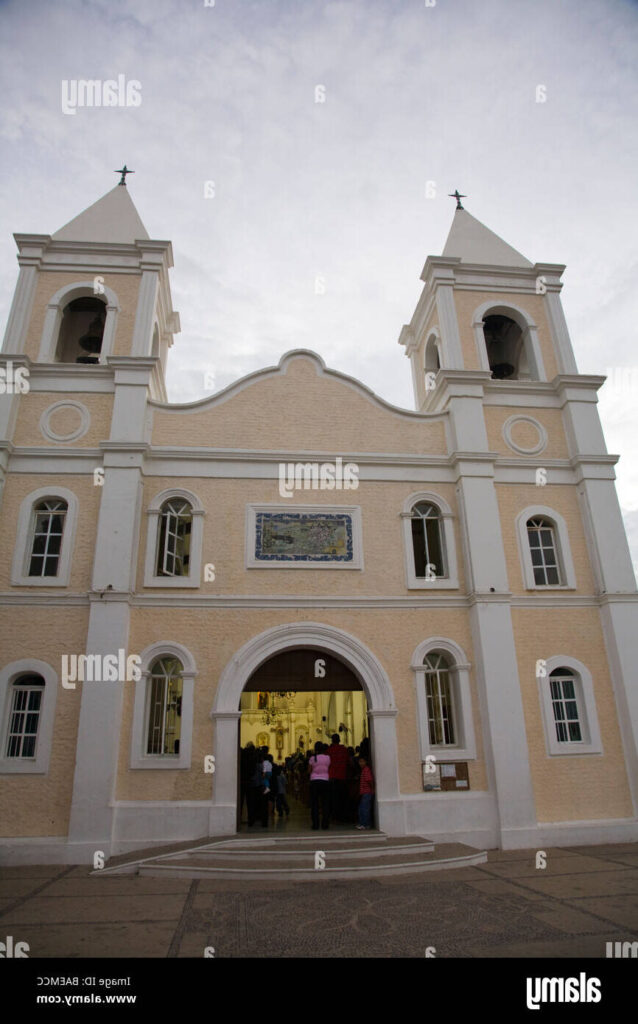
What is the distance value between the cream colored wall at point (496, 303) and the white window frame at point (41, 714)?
36.3 ft

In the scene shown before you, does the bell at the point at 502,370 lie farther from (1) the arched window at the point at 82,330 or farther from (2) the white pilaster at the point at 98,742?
(2) the white pilaster at the point at 98,742

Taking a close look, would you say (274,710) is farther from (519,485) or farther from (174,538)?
(519,485)

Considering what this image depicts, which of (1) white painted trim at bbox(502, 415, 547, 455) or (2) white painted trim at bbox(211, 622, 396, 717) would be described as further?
(1) white painted trim at bbox(502, 415, 547, 455)

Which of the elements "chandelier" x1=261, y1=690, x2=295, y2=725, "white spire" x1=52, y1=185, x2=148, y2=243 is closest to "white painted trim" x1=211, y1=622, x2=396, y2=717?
"chandelier" x1=261, y1=690, x2=295, y2=725

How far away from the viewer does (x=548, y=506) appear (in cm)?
1366

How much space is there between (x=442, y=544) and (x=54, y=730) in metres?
8.23

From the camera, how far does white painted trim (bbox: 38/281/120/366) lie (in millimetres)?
13859

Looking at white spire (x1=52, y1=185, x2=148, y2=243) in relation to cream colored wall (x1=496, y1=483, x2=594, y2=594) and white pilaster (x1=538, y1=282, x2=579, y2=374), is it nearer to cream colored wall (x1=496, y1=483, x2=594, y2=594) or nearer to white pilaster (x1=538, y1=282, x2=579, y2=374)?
white pilaster (x1=538, y1=282, x2=579, y2=374)

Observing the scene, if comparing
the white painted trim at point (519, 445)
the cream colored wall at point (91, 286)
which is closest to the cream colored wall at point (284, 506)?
the white painted trim at point (519, 445)

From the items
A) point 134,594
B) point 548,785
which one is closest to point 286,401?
point 134,594

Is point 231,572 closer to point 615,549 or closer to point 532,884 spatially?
point 532,884

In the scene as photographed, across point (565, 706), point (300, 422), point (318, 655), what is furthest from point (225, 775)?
point (300, 422)

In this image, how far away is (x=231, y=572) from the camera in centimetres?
1236

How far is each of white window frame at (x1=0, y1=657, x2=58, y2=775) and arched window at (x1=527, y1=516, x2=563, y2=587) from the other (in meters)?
9.70
